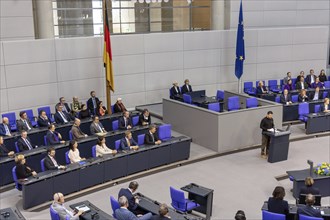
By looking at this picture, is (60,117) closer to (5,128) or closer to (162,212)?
(5,128)

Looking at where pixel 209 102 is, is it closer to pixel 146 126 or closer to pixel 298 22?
pixel 146 126

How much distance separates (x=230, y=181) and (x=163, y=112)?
5136 millimetres

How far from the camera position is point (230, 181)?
12328 mm

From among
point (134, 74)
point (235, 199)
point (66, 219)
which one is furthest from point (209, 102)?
point (66, 219)

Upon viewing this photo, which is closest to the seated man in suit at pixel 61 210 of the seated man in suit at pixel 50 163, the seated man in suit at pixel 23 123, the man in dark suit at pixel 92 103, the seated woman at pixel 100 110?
the seated man in suit at pixel 50 163

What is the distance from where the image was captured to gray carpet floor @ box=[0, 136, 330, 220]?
35.7ft

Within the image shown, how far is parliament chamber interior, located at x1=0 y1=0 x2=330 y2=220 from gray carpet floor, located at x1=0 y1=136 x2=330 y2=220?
1.9 inches

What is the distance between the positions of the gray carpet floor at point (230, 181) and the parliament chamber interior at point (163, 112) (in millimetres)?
48

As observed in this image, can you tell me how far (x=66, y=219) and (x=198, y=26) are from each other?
15846 millimetres

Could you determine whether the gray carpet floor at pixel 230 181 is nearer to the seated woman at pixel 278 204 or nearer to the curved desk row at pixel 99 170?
the curved desk row at pixel 99 170

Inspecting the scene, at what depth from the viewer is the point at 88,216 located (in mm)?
8820

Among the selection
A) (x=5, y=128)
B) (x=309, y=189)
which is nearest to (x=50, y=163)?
(x=5, y=128)

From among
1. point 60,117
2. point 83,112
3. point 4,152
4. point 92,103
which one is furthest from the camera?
point 92,103

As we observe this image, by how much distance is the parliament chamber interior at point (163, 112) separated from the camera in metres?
10.7
